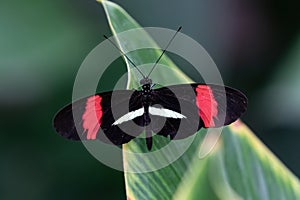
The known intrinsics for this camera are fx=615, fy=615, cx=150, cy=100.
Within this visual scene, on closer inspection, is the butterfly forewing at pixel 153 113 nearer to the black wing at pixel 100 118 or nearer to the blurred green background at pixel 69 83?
the black wing at pixel 100 118

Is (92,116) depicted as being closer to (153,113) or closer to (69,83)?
(153,113)

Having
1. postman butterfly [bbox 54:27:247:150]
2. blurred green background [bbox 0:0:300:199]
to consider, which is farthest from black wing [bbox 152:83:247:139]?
blurred green background [bbox 0:0:300:199]

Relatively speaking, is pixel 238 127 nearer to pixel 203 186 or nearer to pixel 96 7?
pixel 203 186

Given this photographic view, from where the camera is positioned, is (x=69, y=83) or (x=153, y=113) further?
(x=69, y=83)

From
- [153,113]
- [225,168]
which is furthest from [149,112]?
[225,168]

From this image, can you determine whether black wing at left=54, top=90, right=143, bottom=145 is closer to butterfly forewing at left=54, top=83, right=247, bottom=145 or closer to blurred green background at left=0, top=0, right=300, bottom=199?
butterfly forewing at left=54, top=83, right=247, bottom=145

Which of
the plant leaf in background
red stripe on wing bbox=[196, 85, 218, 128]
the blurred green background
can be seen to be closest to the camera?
the plant leaf in background

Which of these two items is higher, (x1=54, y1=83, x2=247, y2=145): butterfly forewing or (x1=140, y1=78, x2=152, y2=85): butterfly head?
(x1=140, y1=78, x2=152, y2=85): butterfly head
